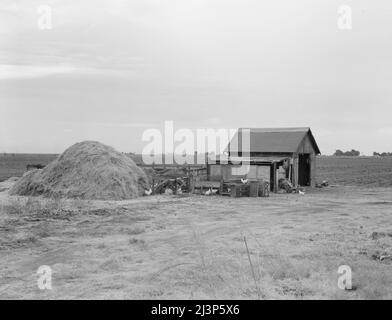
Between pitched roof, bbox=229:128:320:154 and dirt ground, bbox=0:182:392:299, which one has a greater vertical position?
pitched roof, bbox=229:128:320:154

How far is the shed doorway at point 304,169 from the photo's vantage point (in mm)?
35875

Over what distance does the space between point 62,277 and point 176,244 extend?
3.86 meters

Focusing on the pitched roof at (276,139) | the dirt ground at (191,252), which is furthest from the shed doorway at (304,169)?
the dirt ground at (191,252)

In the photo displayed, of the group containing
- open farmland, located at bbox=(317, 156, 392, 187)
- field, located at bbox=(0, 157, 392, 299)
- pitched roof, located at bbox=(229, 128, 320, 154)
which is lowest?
field, located at bbox=(0, 157, 392, 299)

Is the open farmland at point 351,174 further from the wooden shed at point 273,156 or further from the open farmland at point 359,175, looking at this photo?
the wooden shed at point 273,156

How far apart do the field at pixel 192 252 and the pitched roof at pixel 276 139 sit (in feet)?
44.0

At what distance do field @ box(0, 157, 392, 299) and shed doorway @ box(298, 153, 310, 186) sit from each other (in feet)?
51.6

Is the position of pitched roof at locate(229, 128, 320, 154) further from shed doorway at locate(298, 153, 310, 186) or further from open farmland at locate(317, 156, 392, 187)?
open farmland at locate(317, 156, 392, 187)

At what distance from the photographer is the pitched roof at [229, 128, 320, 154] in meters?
33.2

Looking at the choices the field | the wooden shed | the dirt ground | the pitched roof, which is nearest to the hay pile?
the field

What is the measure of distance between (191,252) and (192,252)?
0.08 ft

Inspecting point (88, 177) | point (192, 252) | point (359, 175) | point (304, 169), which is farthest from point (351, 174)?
point (192, 252)

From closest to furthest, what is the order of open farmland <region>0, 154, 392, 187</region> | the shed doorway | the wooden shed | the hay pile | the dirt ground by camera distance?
the dirt ground
the hay pile
the wooden shed
the shed doorway
open farmland <region>0, 154, 392, 187</region>
